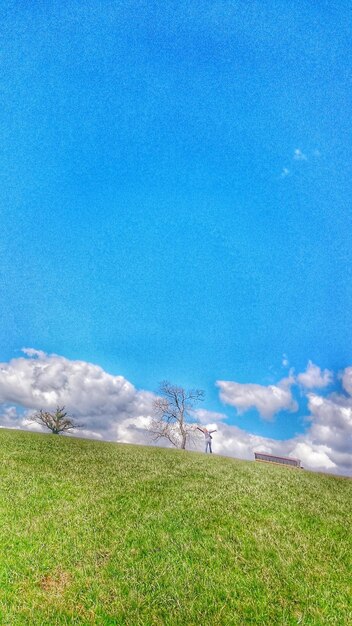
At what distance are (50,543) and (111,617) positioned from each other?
389 centimetres

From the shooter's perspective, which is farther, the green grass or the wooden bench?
the wooden bench

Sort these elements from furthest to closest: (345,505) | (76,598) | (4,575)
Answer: (345,505), (4,575), (76,598)

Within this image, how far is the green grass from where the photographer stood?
30.9ft

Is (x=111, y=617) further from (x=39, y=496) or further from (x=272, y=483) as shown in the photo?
(x=272, y=483)

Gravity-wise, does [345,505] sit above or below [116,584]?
above

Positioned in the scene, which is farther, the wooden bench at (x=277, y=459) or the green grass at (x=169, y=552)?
the wooden bench at (x=277, y=459)

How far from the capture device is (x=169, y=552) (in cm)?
1162

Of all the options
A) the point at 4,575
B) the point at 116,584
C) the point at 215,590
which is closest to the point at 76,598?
the point at 116,584

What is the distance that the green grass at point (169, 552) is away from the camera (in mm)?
9430

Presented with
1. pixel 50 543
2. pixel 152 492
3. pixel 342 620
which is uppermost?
pixel 152 492

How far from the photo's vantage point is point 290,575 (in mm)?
10945

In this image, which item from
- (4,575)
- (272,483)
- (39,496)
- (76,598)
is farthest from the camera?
(272,483)

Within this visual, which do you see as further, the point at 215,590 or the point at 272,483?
the point at 272,483

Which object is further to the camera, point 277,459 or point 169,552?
point 277,459
